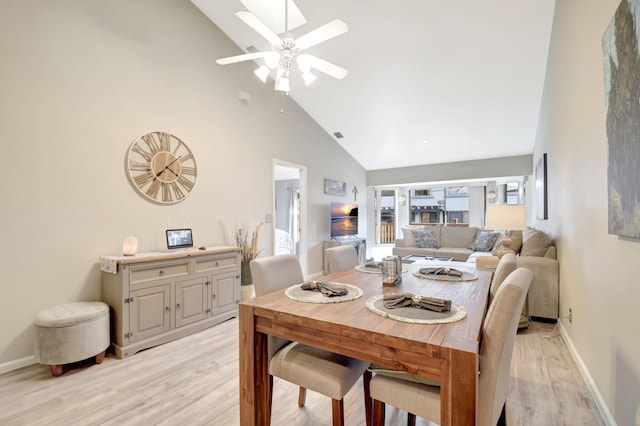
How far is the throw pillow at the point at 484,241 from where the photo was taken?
237 inches

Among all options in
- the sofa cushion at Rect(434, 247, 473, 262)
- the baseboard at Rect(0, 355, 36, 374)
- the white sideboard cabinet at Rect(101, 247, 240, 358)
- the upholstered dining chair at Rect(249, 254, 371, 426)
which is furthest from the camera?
the sofa cushion at Rect(434, 247, 473, 262)

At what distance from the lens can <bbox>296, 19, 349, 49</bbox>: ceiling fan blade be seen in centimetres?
205

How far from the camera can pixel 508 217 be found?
333cm

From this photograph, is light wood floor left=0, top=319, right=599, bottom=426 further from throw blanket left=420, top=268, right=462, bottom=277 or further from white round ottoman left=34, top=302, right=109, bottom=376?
throw blanket left=420, top=268, right=462, bottom=277

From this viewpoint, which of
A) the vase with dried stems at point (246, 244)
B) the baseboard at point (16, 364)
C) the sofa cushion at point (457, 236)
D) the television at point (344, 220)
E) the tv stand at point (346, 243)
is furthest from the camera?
the sofa cushion at point (457, 236)

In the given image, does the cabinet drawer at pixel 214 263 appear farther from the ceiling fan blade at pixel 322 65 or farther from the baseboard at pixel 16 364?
the ceiling fan blade at pixel 322 65

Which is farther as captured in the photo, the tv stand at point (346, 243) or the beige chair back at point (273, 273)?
the tv stand at point (346, 243)

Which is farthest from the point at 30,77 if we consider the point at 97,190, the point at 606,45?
the point at 606,45

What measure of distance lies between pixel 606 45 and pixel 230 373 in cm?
306

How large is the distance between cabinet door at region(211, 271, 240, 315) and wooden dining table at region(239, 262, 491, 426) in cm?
187

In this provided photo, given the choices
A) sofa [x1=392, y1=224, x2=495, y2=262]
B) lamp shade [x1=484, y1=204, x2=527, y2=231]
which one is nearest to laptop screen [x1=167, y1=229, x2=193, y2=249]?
lamp shade [x1=484, y1=204, x2=527, y2=231]

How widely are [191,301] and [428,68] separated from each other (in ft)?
13.3

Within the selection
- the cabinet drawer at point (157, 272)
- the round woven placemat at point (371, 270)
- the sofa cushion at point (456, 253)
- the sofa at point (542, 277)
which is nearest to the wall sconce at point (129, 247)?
the cabinet drawer at point (157, 272)

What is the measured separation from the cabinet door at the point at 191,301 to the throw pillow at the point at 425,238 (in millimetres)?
4932
